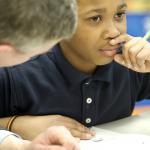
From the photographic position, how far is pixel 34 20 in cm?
58

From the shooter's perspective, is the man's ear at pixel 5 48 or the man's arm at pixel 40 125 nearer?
the man's ear at pixel 5 48

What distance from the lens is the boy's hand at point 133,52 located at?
1.02 m

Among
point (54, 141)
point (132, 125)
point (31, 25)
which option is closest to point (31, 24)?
point (31, 25)

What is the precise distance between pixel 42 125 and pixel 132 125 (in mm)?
244

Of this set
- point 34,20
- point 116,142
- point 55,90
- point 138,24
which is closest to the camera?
point 34,20


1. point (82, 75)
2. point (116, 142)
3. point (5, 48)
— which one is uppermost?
point (5, 48)

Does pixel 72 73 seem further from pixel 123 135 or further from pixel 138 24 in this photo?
pixel 138 24

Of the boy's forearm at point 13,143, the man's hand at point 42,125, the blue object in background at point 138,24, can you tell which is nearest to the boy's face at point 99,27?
the man's hand at point 42,125

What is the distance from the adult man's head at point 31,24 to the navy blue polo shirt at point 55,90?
390 mm

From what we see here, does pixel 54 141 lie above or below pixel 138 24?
below

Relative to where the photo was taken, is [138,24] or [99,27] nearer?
[99,27]

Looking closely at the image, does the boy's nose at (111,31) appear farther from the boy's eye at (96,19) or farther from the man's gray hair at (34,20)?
the man's gray hair at (34,20)

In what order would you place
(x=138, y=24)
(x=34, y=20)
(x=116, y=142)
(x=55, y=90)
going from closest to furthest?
1. (x=34, y=20)
2. (x=116, y=142)
3. (x=55, y=90)
4. (x=138, y=24)

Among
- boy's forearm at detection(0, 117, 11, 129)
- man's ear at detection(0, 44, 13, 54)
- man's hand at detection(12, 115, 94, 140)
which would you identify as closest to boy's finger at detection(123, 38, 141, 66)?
man's hand at detection(12, 115, 94, 140)
